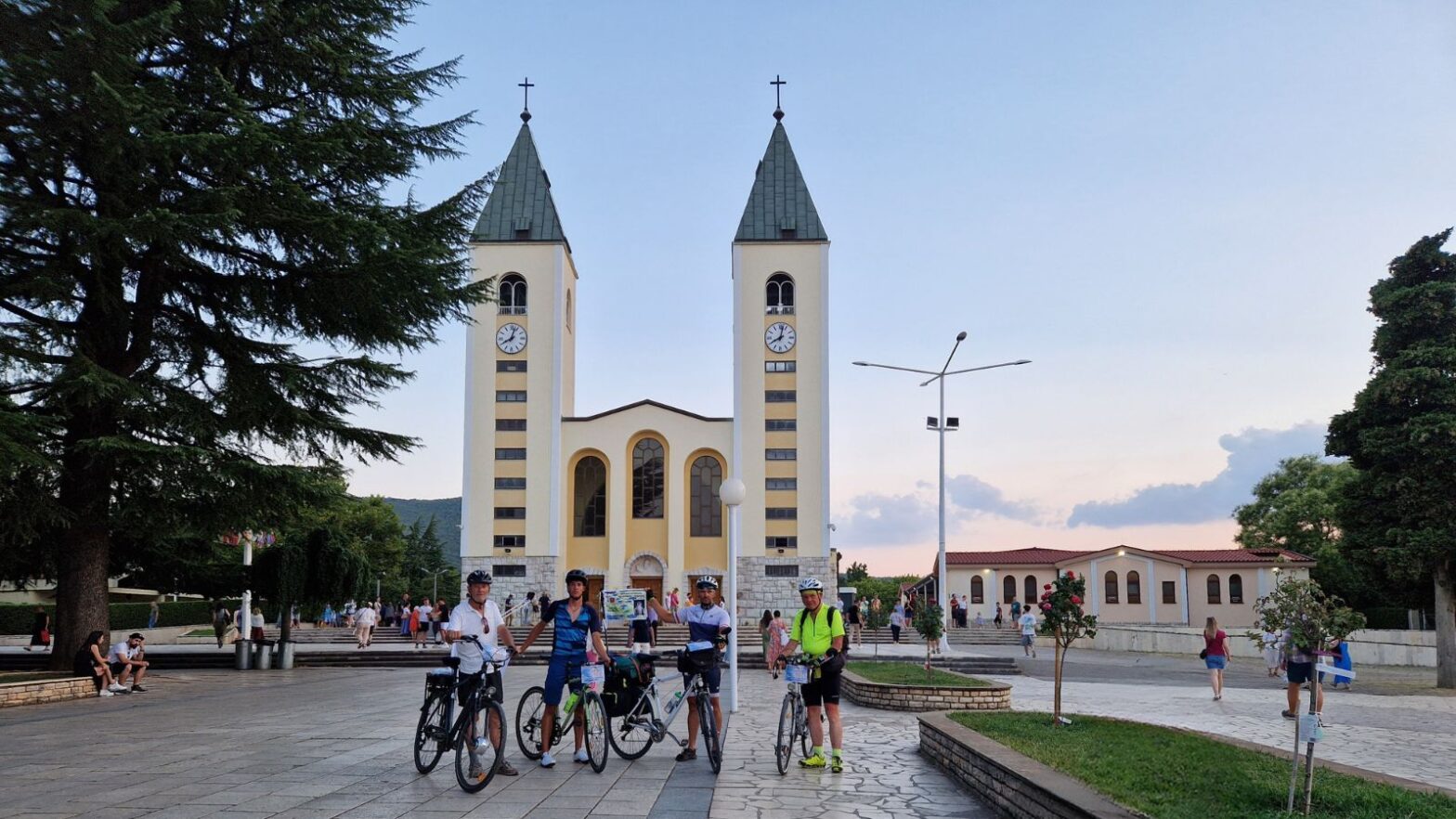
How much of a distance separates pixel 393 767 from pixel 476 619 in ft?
6.22

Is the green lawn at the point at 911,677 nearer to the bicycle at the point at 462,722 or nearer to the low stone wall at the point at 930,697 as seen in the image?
the low stone wall at the point at 930,697

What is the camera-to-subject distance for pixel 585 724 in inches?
386

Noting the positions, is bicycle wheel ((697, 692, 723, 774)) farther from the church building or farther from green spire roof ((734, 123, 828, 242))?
green spire roof ((734, 123, 828, 242))

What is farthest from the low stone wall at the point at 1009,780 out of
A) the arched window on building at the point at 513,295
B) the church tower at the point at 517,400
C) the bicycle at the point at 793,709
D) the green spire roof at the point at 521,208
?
the green spire roof at the point at 521,208

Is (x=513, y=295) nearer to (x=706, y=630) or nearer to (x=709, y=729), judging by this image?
(x=706, y=630)

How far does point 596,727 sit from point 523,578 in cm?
4173

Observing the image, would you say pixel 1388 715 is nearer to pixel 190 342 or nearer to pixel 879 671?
pixel 879 671

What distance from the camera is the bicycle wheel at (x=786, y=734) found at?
9.77 meters

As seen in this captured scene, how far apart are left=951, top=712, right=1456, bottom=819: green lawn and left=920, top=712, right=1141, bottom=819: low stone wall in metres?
0.22

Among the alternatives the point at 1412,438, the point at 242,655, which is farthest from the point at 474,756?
the point at 1412,438

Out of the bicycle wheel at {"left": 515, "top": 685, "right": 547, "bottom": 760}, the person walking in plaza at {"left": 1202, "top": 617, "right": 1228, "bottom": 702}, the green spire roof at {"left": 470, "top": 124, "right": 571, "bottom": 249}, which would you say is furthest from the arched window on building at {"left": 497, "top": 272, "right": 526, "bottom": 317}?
the bicycle wheel at {"left": 515, "top": 685, "right": 547, "bottom": 760}

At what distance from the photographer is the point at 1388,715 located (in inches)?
700

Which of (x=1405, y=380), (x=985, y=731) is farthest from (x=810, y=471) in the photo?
(x=985, y=731)

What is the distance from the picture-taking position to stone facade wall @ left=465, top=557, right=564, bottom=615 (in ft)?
164
